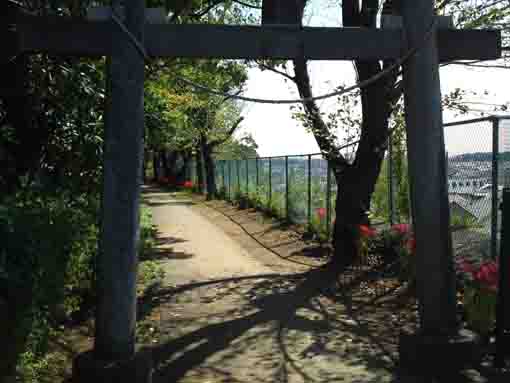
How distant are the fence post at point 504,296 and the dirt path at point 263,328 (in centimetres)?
95

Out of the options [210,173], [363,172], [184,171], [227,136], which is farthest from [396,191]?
[184,171]

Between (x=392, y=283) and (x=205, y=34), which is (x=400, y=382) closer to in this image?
(x=205, y=34)

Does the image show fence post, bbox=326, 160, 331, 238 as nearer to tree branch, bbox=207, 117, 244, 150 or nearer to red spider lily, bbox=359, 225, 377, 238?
red spider lily, bbox=359, 225, 377, 238

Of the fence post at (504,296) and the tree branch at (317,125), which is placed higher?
the tree branch at (317,125)

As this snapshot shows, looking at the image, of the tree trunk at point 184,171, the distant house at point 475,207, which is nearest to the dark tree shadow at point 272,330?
the distant house at point 475,207

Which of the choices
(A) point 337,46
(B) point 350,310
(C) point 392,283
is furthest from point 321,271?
(A) point 337,46

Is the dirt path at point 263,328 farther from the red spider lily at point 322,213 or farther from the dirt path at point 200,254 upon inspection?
the red spider lily at point 322,213

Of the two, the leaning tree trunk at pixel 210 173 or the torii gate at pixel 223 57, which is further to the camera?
the leaning tree trunk at pixel 210 173

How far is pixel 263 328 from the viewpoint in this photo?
651 centimetres

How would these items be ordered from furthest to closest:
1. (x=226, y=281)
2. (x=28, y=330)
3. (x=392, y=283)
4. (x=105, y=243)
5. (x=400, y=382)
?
(x=226, y=281) < (x=392, y=283) < (x=400, y=382) < (x=105, y=243) < (x=28, y=330)

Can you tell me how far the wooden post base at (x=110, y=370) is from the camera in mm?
4250

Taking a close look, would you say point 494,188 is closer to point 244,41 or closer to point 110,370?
point 244,41

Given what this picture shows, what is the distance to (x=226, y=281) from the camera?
30.6 ft

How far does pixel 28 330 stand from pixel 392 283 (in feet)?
19.3
